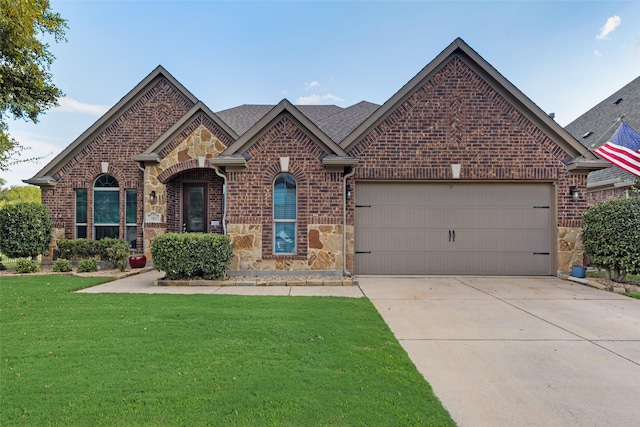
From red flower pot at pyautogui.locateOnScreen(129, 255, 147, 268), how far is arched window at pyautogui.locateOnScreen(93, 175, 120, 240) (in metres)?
1.53

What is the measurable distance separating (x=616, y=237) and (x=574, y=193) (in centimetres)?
180

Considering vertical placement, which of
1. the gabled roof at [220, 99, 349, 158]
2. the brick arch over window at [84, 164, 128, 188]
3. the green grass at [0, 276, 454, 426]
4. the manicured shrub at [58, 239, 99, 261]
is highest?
the gabled roof at [220, 99, 349, 158]

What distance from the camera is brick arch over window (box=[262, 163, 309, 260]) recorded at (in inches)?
332

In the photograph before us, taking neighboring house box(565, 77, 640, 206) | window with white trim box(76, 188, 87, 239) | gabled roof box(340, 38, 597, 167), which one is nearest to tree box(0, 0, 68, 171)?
window with white trim box(76, 188, 87, 239)

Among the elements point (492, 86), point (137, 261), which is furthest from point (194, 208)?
point (492, 86)

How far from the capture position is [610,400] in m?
2.78

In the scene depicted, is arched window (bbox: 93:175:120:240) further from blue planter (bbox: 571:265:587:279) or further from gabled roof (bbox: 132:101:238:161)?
blue planter (bbox: 571:265:587:279)

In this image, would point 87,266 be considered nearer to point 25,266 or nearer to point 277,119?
point 25,266

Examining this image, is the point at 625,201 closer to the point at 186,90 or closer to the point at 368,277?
the point at 368,277

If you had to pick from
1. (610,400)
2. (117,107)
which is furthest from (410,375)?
(117,107)

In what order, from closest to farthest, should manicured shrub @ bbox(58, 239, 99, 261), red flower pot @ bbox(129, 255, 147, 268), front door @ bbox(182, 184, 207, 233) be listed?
red flower pot @ bbox(129, 255, 147, 268) → manicured shrub @ bbox(58, 239, 99, 261) → front door @ bbox(182, 184, 207, 233)

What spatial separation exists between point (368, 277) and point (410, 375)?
5.74 meters

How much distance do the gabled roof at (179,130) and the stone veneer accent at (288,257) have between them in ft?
11.7

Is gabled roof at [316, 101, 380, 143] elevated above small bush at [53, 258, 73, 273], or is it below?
above
